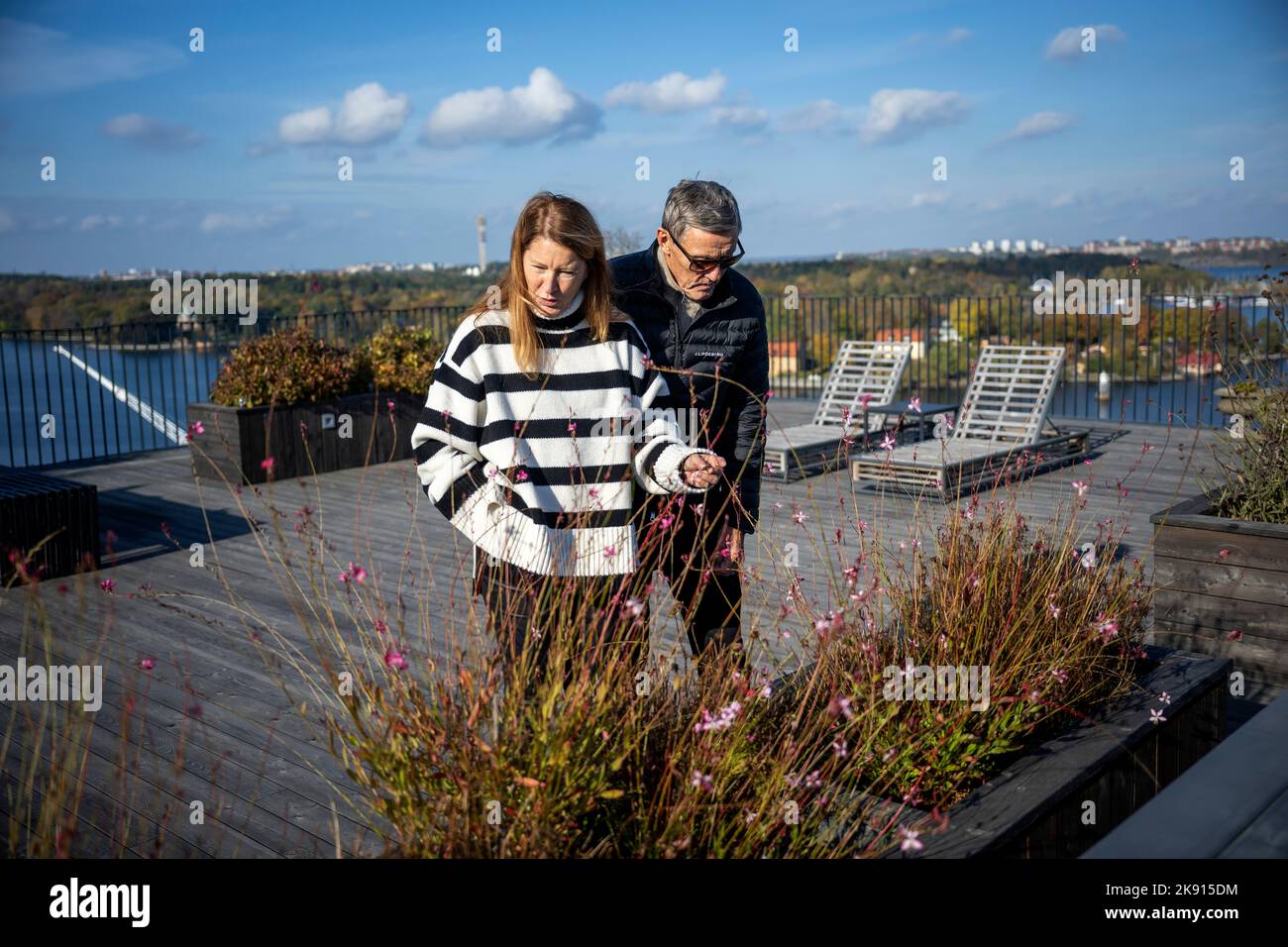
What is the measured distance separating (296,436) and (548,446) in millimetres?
6788

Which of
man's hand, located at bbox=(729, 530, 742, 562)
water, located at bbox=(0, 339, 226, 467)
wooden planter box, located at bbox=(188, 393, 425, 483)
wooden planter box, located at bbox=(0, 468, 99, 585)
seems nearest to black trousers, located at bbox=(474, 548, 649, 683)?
man's hand, located at bbox=(729, 530, 742, 562)

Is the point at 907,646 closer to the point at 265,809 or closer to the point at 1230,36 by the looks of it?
the point at 265,809

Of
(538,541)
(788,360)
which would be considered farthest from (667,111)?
(538,541)

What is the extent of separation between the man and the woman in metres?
0.30

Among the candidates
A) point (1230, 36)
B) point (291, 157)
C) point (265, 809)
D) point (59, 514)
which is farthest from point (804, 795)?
point (1230, 36)

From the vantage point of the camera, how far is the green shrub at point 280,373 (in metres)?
8.43

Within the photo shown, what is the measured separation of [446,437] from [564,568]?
1.19 ft

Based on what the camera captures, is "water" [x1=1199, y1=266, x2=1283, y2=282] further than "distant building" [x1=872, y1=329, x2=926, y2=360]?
No

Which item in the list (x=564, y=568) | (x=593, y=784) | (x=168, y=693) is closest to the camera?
(x=593, y=784)

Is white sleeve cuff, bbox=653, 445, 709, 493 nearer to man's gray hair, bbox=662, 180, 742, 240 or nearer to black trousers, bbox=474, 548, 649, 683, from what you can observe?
black trousers, bbox=474, 548, 649, 683

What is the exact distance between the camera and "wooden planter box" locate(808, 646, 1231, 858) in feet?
6.67

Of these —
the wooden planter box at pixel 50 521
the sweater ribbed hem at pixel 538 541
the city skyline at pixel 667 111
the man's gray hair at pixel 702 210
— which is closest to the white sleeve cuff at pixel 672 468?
the sweater ribbed hem at pixel 538 541

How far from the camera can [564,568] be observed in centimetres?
213
